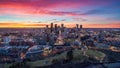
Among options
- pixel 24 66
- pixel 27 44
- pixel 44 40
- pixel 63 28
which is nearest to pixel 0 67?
pixel 24 66

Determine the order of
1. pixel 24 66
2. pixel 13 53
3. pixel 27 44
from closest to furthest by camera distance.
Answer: pixel 24 66
pixel 13 53
pixel 27 44

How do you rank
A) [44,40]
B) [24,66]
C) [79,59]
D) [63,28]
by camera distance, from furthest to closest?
[63,28], [44,40], [79,59], [24,66]

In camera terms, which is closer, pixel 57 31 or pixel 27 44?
pixel 27 44

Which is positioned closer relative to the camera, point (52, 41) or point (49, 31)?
point (52, 41)

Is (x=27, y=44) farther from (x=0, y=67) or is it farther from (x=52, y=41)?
(x=0, y=67)

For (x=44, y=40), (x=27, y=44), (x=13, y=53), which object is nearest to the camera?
(x=13, y=53)

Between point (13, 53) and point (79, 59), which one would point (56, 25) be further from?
point (79, 59)

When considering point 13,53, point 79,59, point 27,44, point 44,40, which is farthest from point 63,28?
point 79,59

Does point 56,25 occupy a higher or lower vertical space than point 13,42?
higher

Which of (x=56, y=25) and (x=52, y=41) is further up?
(x=56, y=25)
